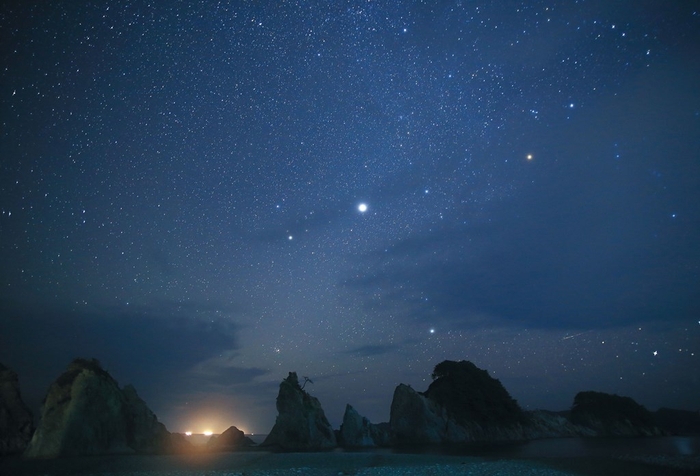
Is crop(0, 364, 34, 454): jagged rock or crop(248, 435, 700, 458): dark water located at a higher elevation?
crop(0, 364, 34, 454): jagged rock

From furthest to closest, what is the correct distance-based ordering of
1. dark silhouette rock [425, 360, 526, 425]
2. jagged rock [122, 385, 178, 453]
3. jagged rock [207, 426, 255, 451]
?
dark silhouette rock [425, 360, 526, 425] → jagged rock [207, 426, 255, 451] → jagged rock [122, 385, 178, 453]

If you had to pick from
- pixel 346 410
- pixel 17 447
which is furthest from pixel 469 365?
pixel 17 447

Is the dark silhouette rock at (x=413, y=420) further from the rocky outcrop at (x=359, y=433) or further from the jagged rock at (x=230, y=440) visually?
the jagged rock at (x=230, y=440)

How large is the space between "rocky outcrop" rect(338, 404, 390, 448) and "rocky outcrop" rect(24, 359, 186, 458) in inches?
1121

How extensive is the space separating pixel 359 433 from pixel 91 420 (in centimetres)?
4062

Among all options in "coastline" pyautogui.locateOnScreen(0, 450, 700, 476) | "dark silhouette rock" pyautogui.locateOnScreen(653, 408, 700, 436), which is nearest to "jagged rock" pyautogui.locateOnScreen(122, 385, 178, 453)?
"coastline" pyautogui.locateOnScreen(0, 450, 700, 476)

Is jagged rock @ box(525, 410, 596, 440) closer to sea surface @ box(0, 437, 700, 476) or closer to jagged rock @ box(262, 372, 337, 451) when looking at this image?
jagged rock @ box(262, 372, 337, 451)

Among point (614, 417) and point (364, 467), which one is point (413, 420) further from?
point (614, 417)

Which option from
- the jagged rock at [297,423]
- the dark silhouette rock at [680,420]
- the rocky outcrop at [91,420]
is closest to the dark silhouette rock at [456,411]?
the jagged rock at [297,423]

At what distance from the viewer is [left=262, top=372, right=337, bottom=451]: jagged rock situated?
192 ft

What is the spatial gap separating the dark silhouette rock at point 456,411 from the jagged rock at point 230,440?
26832 mm

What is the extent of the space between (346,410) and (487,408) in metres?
34.6

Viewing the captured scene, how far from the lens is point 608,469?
2822 centimetres

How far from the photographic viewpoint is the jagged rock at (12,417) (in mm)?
53594
